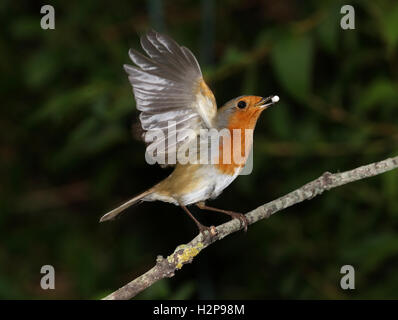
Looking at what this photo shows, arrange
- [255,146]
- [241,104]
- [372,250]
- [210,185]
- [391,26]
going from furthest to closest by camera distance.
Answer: [255,146], [372,250], [391,26], [210,185], [241,104]

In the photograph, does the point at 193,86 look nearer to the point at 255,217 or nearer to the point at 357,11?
the point at 255,217

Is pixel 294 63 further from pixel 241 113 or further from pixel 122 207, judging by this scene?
pixel 122 207

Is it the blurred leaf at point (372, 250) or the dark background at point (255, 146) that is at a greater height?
the dark background at point (255, 146)

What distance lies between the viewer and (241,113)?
2.34 meters

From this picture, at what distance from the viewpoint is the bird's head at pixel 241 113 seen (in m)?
2.31

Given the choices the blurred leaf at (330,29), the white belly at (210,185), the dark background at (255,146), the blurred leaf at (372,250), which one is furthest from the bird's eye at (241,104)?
the blurred leaf at (372,250)

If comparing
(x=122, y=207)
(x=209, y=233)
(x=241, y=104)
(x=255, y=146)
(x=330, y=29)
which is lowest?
(x=209, y=233)

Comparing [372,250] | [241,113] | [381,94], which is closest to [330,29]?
[381,94]

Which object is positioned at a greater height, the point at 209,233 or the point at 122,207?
the point at 122,207

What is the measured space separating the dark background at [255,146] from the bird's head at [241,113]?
49.3 inches

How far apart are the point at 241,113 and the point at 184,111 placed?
27cm

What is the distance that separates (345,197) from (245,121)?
9.18ft

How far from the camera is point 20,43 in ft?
20.4

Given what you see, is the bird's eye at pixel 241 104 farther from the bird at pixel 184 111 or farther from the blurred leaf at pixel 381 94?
the blurred leaf at pixel 381 94
